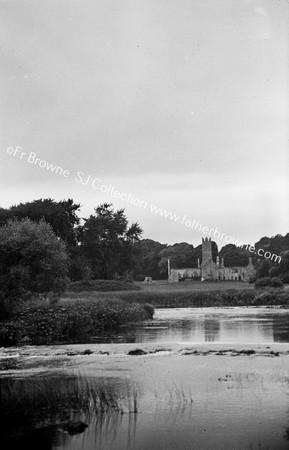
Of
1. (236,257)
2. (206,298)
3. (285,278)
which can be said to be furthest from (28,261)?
(236,257)

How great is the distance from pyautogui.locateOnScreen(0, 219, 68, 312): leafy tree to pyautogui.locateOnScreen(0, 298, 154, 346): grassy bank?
1352mm

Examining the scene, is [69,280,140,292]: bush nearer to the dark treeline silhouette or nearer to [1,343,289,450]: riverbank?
the dark treeline silhouette

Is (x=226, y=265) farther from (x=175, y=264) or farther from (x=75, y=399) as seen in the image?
(x=75, y=399)

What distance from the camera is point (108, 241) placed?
102750 mm

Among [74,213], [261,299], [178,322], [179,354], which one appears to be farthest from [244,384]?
[74,213]

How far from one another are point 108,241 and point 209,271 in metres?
60.9

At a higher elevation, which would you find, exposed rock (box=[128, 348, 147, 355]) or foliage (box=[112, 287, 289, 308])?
foliage (box=[112, 287, 289, 308])

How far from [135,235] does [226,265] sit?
3011 inches

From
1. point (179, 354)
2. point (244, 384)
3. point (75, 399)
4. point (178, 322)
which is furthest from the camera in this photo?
point (178, 322)

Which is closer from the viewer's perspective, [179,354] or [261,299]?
[179,354]

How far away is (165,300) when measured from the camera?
254 ft

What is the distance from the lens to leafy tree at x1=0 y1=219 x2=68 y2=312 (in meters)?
38.3

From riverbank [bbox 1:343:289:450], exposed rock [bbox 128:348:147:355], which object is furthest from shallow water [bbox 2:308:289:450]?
exposed rock [bbox 128:348:147:355]

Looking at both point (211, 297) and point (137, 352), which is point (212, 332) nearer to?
point (137, 352)
